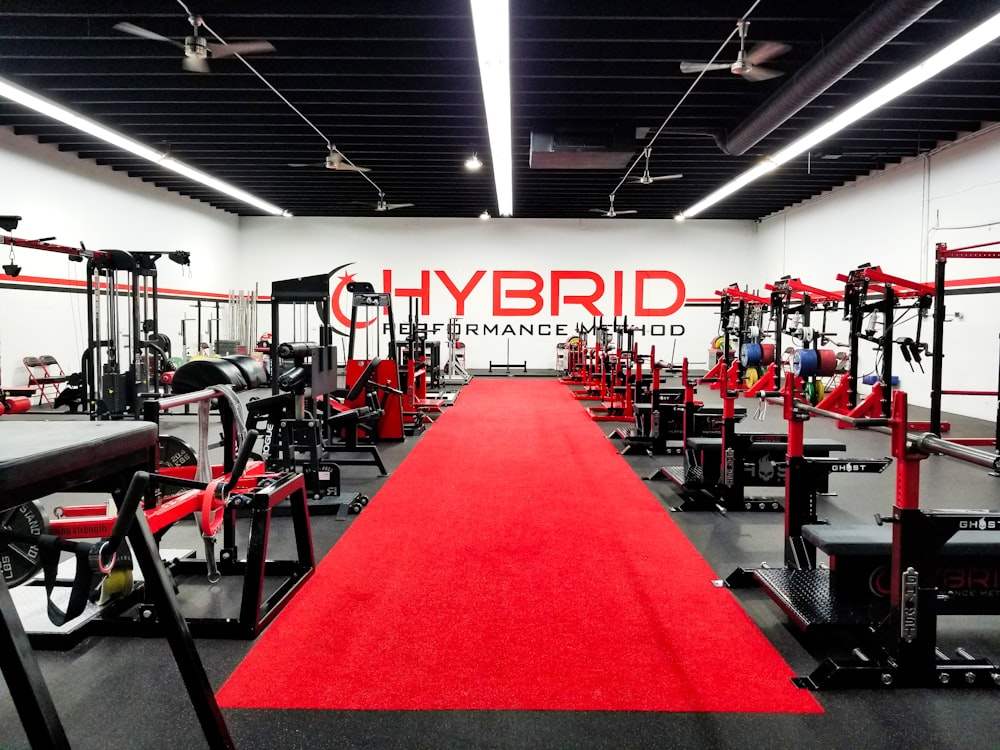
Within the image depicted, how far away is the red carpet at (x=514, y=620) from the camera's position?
2197 mm

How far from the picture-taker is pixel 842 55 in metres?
4.98

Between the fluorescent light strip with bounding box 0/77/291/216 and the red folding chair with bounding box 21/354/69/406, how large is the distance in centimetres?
318

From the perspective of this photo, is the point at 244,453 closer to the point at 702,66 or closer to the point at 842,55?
the point at 702,66

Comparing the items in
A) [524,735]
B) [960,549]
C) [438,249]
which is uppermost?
[438,249]

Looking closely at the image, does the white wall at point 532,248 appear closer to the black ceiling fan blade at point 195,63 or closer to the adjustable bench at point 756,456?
the black ceiling fan blade at point 195,63

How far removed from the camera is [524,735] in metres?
1.97

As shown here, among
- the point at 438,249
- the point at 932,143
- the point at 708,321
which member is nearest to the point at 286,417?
the point at 932,143

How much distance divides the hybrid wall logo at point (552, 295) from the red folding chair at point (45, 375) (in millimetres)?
6659

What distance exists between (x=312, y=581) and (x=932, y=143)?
32.5 ft

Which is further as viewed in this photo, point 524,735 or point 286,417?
point 286,417

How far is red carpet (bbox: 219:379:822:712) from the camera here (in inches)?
86.5

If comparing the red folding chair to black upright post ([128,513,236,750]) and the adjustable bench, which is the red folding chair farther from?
black upright post ([128,513,236,750])

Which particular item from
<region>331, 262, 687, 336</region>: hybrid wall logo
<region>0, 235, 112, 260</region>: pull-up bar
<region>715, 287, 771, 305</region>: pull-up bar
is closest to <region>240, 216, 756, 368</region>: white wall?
<region>331, 262, 687, 336</region>: hybrid wall logo

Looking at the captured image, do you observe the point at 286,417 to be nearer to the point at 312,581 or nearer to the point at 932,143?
the point at 312,581
